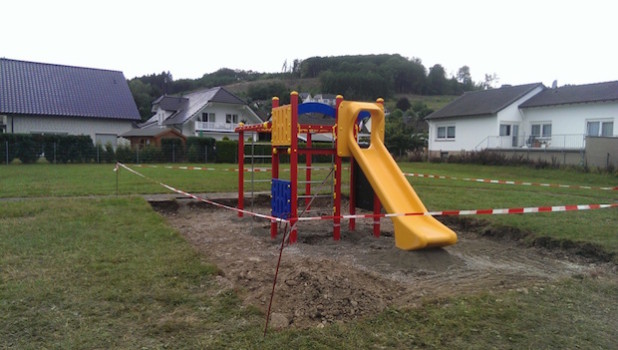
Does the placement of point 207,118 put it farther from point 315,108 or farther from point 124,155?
point 315,108

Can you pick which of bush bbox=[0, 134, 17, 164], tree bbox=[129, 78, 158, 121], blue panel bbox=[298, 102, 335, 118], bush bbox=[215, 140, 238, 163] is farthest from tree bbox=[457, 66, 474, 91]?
blue panel bbox=[298, 102, 335, 118]

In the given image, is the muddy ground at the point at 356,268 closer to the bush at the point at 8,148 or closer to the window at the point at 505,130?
the bush at the point at 8,148

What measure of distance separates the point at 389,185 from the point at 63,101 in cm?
4058

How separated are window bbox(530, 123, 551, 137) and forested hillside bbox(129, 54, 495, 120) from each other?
1155cm

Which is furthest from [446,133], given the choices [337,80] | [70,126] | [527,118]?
[70,126]

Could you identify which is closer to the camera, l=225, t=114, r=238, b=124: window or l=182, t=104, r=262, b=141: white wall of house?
l=182, t=104, r=262, b=141: white wall of house

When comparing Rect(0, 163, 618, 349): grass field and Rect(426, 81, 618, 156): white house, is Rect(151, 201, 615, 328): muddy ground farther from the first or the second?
Rect(426, 81, 618, 156): white house

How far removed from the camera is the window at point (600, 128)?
29.4 m

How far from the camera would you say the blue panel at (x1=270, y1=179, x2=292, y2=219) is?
8367 millimetres

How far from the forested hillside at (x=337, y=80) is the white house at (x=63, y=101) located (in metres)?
15.6

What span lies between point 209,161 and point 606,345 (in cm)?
3227

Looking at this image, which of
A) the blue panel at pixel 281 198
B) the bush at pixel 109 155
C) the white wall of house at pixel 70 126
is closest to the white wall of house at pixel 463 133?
the bush at pixel 109 155

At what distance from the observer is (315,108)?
341 inches

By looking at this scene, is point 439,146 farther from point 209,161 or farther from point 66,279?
point 66,279
